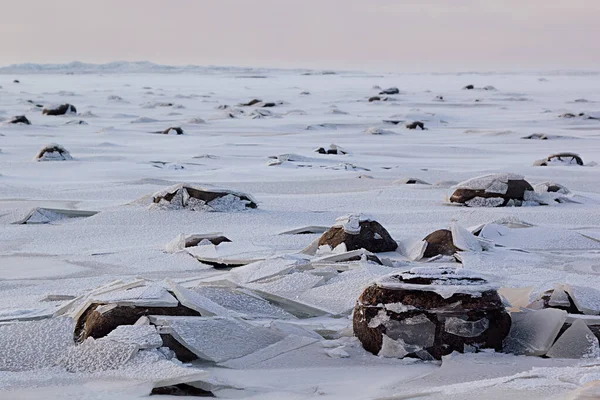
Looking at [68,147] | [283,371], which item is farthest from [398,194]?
[68,147]

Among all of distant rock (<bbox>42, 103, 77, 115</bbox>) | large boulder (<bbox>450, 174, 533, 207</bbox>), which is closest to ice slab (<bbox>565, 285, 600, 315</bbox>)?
large boulder (<bbox>450, 174, 533, 207</bbox>)

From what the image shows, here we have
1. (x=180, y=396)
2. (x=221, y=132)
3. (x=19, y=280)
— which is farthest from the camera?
(x=221, y=132)

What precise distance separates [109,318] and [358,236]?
177 cm

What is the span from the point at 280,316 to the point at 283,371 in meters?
0.51

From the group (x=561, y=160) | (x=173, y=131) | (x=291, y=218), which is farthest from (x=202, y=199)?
(x=173, y=131)

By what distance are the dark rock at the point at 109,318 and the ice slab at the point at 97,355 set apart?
80mm

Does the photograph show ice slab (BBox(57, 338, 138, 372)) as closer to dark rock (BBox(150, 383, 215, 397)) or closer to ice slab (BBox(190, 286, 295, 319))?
dark rock (BBox(150, 383, 215, 397))

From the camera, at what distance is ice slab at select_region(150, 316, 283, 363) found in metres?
2.68

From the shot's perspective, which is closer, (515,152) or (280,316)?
(280,316)

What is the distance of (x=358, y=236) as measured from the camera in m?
4.36

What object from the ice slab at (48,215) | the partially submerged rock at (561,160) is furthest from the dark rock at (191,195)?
the partially submerged rock at (561,160)

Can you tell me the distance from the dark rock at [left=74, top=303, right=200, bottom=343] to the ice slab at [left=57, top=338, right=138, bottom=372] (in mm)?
80

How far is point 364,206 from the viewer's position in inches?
242

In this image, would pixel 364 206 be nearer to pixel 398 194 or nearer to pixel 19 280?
pixel 398 194
